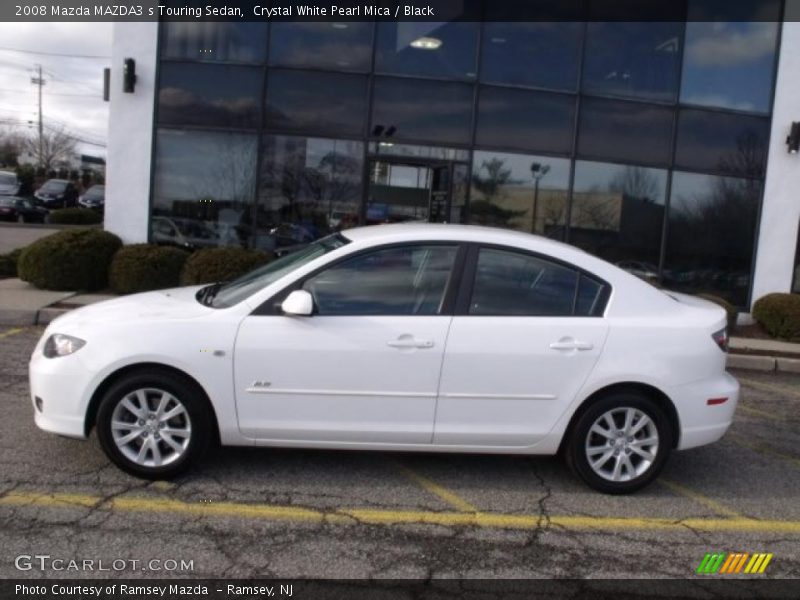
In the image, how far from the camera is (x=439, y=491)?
4914 mm

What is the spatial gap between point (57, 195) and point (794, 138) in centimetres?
3449

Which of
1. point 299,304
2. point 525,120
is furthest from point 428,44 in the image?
point 299,304

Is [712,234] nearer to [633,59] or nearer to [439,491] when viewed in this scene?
[633,59]

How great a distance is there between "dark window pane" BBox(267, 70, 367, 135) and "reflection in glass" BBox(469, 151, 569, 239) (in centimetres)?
208

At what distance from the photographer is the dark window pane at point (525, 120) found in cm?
1281

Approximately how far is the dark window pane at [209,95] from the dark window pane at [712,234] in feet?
23.0

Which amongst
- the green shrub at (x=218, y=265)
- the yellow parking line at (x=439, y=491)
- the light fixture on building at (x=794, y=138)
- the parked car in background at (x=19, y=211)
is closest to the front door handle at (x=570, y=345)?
the yellow parking line at (x=439, y=491)

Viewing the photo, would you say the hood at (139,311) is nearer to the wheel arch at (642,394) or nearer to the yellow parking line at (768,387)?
the wheel arch at (642,394)

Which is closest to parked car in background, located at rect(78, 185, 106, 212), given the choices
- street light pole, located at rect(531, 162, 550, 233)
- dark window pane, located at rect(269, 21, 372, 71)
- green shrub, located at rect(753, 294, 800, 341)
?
dark window pane, located at rect(269, 21, 372, 71)

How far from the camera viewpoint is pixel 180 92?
12711 millimetres

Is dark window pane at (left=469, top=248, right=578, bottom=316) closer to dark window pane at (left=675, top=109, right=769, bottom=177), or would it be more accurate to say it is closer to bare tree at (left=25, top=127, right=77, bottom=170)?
dark window pane at (left=675, top=109, right=769, bottom=177)

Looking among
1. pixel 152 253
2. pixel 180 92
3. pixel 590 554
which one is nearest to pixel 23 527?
pixel 590 554

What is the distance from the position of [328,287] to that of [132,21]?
31.4ft

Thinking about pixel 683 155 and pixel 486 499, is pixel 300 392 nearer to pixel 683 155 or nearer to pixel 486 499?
pixel 486 499
